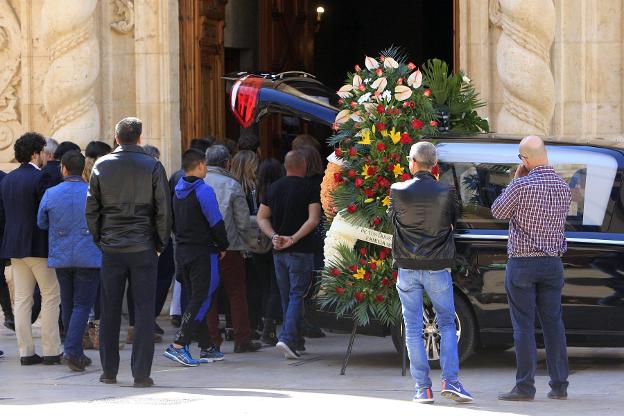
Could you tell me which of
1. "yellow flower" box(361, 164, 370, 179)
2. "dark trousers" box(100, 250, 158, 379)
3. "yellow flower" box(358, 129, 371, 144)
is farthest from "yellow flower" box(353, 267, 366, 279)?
"dark trousers" box(100, 250, 158, 379)

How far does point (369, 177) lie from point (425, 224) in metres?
1.52

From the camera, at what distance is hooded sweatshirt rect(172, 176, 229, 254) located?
1239 cm

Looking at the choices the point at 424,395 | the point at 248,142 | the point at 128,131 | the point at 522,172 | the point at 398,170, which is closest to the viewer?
the point at 424,395

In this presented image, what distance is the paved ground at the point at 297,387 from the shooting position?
10000 mm

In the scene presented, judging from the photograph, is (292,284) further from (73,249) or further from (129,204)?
(129,204)

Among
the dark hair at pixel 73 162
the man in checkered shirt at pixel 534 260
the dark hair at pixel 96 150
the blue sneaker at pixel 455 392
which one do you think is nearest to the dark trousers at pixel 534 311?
the man in checkered shirt at pixel 534 260

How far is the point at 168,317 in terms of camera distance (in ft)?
52.8

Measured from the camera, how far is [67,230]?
12344 mm

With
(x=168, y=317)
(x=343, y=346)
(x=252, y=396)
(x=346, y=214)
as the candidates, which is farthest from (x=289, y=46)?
(x=252, y=396)

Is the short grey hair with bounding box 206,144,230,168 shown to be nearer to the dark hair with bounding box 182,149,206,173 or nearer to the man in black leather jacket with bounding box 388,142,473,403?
the dark hair with bounding box 182,149,206,173

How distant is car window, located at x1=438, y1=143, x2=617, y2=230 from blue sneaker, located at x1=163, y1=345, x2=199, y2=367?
8.15ft

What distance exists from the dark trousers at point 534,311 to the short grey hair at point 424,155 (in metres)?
0.84

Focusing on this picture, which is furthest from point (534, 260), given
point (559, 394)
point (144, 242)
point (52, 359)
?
point (52, 359)

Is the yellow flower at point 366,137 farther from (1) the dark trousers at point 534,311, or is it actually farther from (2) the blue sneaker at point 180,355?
(2) the blue sneaker at point 180,355
